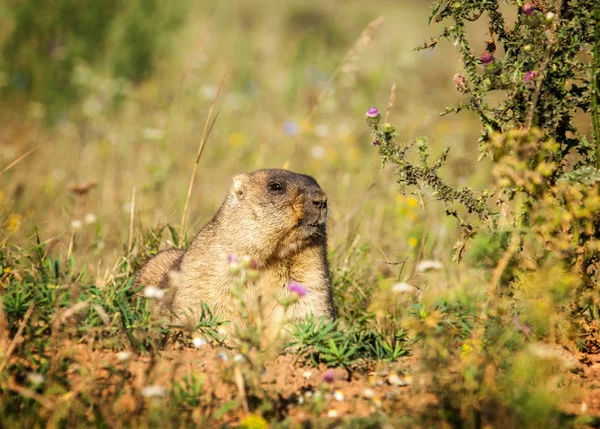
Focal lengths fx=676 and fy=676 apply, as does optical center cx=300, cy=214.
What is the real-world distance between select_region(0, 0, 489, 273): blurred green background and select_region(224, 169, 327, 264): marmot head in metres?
1.77

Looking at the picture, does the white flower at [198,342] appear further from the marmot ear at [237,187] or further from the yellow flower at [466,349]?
the marmot ear at [237,187]

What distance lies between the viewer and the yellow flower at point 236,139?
370 inches

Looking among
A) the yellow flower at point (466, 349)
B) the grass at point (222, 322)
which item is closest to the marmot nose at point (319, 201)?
the grass at point (222, 322)

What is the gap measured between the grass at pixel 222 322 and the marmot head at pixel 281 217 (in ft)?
2.28

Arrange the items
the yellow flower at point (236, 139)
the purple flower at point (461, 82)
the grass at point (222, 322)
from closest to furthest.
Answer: the grass at point (222, 322) → the purple flower at point (461, 82) → the yellow flower at point (236, 139)

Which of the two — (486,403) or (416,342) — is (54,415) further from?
(416,342)

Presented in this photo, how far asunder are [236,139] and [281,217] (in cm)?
486

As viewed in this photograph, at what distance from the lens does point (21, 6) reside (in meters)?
10.3

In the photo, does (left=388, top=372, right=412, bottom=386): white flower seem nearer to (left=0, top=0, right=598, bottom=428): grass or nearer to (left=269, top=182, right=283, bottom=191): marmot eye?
(left=0, top=0, right=598, bottom=428): grass

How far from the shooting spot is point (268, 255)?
4.83 meters

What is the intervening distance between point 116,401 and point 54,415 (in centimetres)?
29

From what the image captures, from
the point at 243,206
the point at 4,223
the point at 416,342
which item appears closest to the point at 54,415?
the point at 416,342

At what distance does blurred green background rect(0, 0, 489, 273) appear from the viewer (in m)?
7.96

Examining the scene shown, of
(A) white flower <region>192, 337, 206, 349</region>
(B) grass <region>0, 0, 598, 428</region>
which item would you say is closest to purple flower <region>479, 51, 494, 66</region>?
(B) grass <region>0, 0, 598, 428</region>
